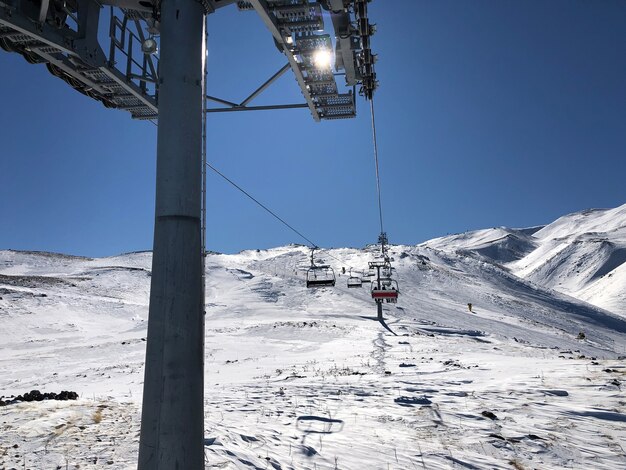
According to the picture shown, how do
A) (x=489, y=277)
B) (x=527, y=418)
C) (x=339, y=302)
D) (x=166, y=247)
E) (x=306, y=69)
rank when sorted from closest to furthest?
(x=166, y=247), (x=306, y=69), (x=527, y=418), (x=339, y=302), (x=489, y=277)

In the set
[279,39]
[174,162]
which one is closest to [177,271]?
[174,162]

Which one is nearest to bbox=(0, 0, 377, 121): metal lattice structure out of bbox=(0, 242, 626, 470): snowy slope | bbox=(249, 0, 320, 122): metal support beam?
bbox=(249, 0, 320, 122): metal support beam

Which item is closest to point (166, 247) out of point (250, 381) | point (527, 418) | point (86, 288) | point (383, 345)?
A: point (527, 418)

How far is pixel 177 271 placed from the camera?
13.2 feet

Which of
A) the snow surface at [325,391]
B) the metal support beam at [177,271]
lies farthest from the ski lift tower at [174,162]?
the snow surface at [325,391]

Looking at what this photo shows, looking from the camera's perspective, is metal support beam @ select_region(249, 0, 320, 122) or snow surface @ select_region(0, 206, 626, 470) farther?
snow surface @ select_region(0, 206, 626, 470)

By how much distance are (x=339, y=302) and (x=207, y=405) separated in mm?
43863

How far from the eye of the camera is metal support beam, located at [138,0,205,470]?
12.6ft

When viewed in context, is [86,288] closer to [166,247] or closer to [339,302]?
[339,302]

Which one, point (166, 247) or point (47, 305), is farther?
point (47, 305)

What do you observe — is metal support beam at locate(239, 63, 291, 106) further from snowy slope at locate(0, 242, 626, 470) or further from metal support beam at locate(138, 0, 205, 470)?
snowy slope at locate(0, 242, 626, 470)

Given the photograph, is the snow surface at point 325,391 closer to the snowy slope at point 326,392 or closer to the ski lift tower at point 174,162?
the snowy slope at point 326,392

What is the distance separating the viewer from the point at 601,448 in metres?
7.59

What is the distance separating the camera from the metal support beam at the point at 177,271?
385 cm
